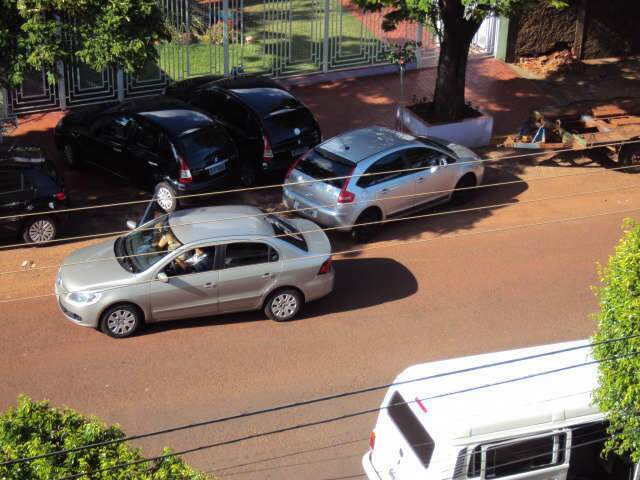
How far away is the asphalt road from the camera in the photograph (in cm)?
1235

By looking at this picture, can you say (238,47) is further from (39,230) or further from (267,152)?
(39,230)

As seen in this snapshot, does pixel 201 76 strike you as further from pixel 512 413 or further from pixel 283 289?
pixel 512 413

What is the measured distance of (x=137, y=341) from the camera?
1406 cm

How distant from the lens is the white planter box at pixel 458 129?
20891mm

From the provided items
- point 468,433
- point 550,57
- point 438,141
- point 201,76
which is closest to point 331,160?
point 438,141

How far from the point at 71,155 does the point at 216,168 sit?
3517 millimetres

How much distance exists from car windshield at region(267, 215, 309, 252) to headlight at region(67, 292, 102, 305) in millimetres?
2793

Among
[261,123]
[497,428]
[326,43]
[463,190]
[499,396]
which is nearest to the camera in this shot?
[497,428]

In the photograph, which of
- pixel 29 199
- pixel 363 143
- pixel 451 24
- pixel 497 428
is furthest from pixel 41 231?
pixel 497 428

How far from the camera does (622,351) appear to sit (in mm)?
9672

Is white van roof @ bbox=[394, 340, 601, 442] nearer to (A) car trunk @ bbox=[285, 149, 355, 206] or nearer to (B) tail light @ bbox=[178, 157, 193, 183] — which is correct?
(A) car trunk @ bbox=[285, 149, 355, 206]

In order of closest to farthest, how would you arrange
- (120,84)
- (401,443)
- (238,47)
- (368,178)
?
(401,443), (368,178), (120,84), (238,47)

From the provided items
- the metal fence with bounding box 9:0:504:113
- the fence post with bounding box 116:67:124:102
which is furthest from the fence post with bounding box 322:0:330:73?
the fence post with bounding box 116:67:124:102

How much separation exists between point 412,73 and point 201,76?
576 centimetres
